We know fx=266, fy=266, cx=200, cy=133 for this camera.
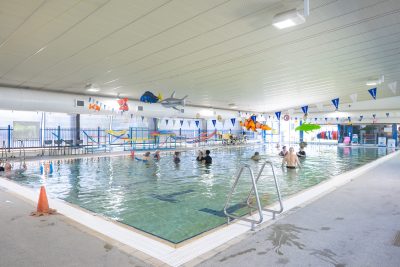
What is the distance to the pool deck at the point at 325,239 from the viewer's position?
9.43 ft

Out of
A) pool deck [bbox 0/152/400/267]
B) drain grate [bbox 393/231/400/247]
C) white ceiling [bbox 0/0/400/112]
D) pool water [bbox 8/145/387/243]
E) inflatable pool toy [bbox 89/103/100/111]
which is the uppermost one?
white ceiling [bbox 0/0/400/112]

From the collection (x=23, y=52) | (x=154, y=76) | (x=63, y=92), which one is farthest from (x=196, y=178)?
(x=63, y=92)

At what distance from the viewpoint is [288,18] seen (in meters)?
4.46

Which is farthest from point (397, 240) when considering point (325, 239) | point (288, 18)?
point (288, 18)

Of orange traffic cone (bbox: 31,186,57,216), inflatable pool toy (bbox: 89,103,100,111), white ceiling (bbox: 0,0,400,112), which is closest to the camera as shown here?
orange traffic cone (bbox: 31,186,57,216)

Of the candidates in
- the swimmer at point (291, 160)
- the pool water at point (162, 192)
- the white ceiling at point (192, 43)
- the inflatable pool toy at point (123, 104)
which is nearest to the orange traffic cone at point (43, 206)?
the pool water at point (162, 192)

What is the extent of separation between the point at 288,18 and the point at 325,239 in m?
3.46

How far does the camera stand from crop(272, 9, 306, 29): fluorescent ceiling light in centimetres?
437

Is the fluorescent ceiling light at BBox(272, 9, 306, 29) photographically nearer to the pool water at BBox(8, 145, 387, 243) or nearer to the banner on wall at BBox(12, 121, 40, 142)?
the pool water at BBox(8, 145, 387, 243)

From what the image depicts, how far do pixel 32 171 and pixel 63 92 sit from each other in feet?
14.8

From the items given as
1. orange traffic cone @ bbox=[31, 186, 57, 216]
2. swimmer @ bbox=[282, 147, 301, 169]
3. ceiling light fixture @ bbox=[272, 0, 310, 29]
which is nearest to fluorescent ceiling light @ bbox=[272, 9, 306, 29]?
ceiling light fixture @ bbox=[272, 0, 310, 29]

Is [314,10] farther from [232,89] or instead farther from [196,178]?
[232,89]

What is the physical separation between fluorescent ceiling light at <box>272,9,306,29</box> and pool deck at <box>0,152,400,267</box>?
328 centimetres

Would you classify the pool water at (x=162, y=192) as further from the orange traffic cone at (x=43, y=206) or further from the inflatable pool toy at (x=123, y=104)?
the inflatable pool toy at (x=123, y=104)
